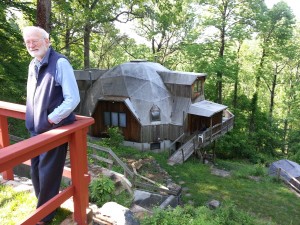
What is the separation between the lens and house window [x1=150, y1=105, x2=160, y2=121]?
818 inches

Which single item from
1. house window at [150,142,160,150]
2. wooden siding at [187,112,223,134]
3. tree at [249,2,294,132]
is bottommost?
house window at [150,142,160,150]

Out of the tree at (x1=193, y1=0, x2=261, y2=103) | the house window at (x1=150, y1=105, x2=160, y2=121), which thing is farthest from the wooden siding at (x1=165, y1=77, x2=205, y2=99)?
the tree at (x1=193, y1=0, x2=261, y2=103)

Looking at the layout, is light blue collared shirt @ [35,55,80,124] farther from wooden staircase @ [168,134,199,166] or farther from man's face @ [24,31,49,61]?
wooden staircase @ [168,134,199,166]

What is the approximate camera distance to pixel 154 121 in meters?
21.0

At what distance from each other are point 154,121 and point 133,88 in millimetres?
2964

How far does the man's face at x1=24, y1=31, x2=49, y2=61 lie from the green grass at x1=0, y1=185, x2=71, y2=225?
1.87 metres

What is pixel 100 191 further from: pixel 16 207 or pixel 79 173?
pixel 79 173

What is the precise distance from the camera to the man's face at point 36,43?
293 centimetres

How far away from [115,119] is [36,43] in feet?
60.9

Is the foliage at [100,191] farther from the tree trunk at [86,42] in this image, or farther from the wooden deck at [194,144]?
the tree trunk at [86,42]

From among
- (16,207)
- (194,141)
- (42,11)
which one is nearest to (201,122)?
(194,141)

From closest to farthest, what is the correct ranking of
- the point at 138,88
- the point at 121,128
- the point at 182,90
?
the point at 138,88 → the point at 121,128 → the point at 182,90

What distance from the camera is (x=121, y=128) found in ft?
70.2

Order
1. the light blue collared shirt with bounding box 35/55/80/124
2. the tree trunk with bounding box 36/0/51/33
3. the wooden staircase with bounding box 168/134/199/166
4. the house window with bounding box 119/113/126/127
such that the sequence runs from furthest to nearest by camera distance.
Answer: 1. the house window with bounding box 119/113/126/127
2. the wooden staircase with bounding box 168/134/199/166
3. the tree trunk with bounding box 36/0/51/33
4. the light blue collared shirt with bounding box 35/55/80/124
